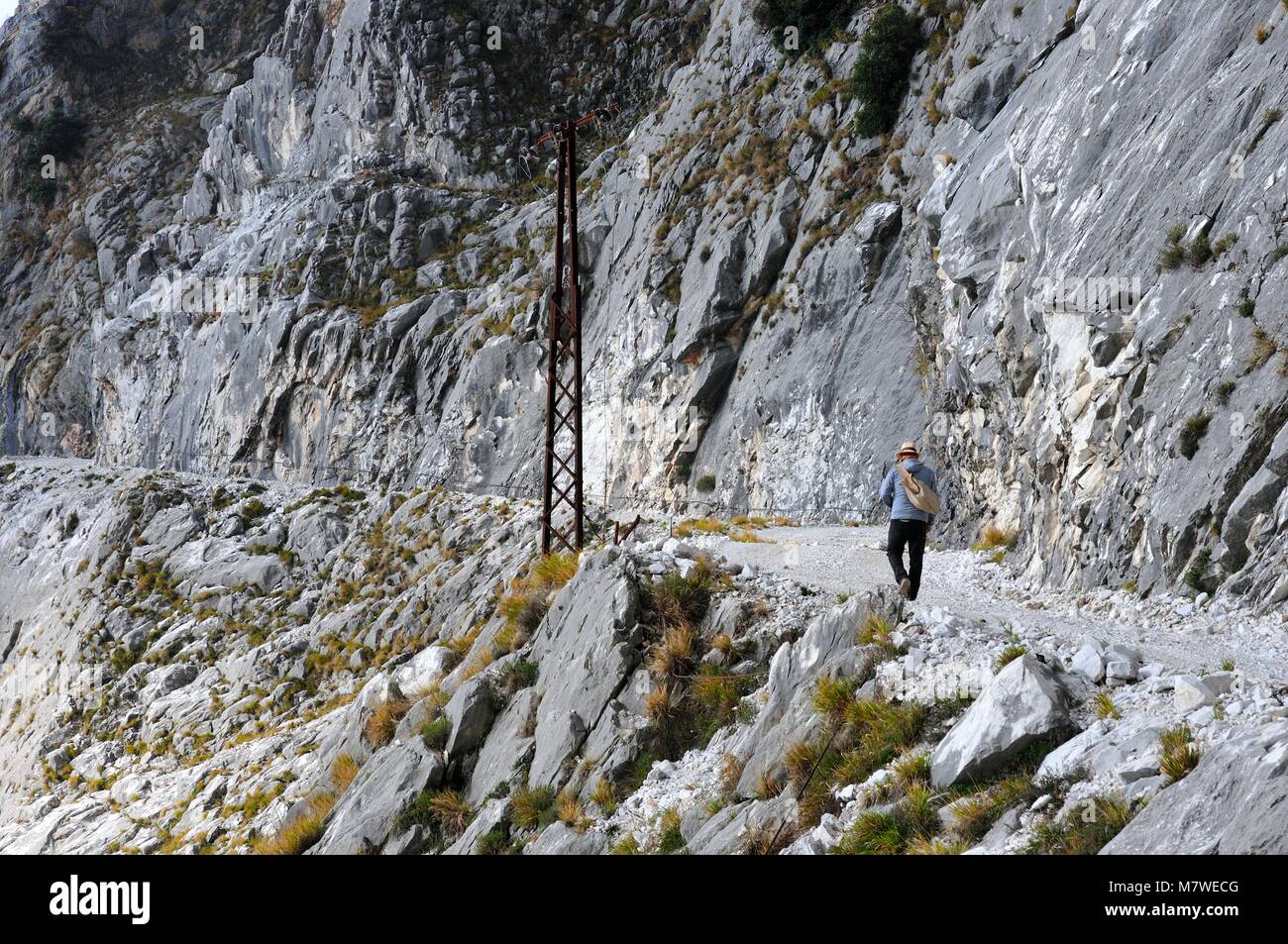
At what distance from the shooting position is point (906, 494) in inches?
383

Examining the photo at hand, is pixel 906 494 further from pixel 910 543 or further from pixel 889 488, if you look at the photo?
pixel 910 543

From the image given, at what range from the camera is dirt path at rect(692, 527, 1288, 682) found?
7340 mm

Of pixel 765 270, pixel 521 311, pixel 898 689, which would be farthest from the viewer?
pixel 521 311

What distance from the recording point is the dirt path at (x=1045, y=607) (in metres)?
7.34

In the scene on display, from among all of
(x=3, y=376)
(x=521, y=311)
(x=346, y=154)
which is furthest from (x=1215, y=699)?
(x=3, y=376)

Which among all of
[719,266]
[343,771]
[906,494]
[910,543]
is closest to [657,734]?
[910,543]

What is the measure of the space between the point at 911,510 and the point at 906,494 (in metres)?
0.18

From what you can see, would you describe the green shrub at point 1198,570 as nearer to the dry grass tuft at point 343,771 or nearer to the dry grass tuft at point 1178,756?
the dry grass tuft at point 1178,756

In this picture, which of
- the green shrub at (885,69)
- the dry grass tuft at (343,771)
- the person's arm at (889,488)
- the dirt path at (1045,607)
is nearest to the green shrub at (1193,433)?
the dirt path at (1045,607)

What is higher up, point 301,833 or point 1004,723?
point 1004,723

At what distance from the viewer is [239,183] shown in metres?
54.1

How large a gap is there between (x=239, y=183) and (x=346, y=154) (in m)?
10.2
